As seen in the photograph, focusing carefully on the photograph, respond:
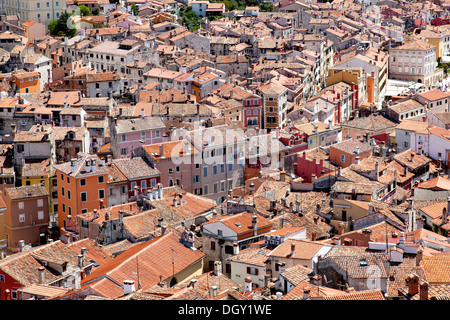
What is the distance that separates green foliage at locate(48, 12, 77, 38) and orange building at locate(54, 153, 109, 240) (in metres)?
46.7

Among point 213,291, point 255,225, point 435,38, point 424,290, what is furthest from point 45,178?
point 435,38

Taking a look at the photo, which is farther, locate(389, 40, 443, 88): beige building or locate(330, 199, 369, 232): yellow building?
locate(389, 40, 443, 88): beige building

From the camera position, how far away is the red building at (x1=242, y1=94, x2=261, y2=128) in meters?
56.5

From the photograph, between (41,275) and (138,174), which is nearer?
(41,275)

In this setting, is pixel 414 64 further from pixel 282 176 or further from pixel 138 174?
pixel 138 174

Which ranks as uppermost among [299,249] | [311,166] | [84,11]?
[84,11]

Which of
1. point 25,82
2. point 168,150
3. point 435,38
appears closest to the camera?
point 168,150

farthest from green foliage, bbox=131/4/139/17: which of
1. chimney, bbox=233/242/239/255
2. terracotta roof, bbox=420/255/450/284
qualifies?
terracotta roof, bbox=420/255/450/284

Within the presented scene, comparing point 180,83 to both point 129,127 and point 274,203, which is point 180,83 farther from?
point 274,203

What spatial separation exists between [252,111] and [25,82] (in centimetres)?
1908

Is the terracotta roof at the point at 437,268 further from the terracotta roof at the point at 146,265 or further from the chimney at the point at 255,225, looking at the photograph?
the terracotta roof at the point at 146,265

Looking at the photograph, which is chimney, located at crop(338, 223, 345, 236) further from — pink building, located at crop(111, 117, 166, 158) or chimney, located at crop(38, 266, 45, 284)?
pink building, located at crop(111, 117, 166, 158)

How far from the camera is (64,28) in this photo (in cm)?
8425
